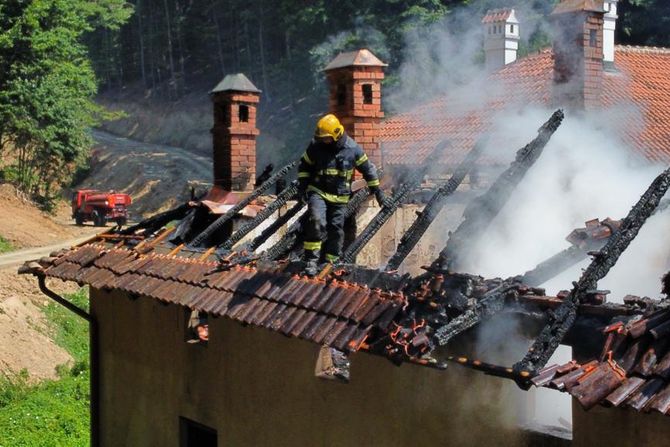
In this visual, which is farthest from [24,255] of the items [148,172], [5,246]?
[148,172]

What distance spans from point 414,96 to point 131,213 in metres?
18.9

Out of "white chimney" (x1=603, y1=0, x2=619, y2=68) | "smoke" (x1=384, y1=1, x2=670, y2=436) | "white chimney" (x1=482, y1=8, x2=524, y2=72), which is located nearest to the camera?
"smoke" (x1=384, y1=1, x2=670, y2=436)

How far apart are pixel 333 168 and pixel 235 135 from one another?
4.68 m

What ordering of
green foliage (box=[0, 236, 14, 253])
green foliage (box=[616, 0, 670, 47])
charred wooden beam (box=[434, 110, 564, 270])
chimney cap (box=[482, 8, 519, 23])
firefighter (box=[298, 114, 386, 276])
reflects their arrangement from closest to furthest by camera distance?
1. charred wooden beam (box=[434, 110, 564, 270])
2. firefighter (box=[298, 114, 386, 276])
3. chimney cap (box=[482, 8, 519, 23])
4. green foliage (box=[0, 236, 14, 253])
5. green foliage (box=[616, 0, 670, 47])

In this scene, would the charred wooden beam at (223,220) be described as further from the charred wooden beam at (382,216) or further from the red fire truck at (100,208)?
the red fire truck at (100,208)

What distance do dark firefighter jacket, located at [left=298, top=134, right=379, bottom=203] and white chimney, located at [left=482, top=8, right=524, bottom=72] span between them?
1361 cm

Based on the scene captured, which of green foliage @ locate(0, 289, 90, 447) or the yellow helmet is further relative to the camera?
green foliage @ locate(0, 289, 90, 447)

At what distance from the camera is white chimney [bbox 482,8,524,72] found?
69.1 ft

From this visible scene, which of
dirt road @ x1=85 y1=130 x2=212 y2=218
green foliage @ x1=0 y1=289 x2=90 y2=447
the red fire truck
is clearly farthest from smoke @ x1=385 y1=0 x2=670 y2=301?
dirt road @ x1=85 y1=130 x2=212 y2=218

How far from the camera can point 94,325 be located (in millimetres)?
10938

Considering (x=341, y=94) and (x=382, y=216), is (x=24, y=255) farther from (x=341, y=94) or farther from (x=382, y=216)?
(x=382, y=216)

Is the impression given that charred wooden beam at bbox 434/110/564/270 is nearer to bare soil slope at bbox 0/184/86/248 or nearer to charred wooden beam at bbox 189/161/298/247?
charred wooden beam at bbox 189/161/298/247

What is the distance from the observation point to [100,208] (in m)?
35.3

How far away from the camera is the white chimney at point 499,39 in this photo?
69.1 ft
